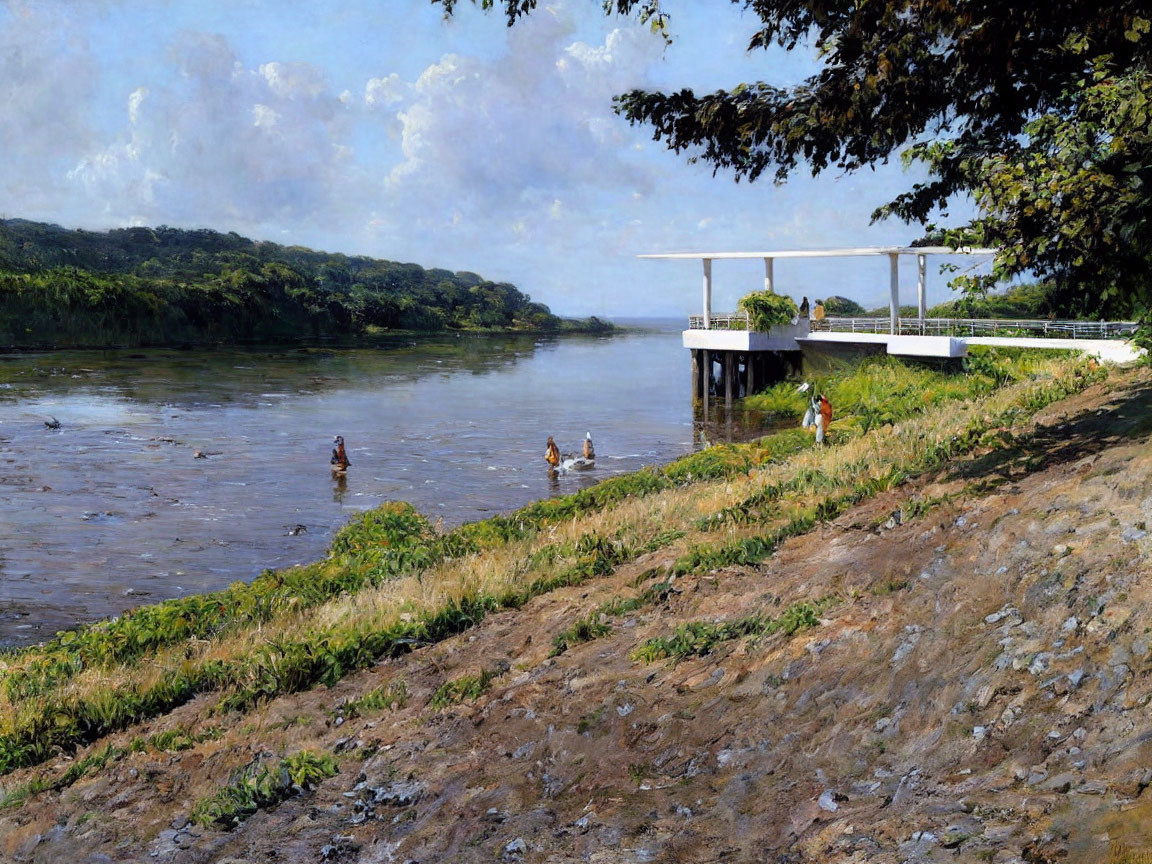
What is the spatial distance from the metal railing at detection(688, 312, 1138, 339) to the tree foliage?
2006 cm

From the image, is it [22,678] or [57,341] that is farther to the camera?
[57,341]

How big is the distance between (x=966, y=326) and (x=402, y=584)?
100 feet

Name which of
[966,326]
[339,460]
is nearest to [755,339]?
[966,326]

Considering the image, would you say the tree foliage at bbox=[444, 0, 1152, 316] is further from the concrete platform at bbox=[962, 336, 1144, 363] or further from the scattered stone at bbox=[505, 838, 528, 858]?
the concrete platform at bbox=[962, 336, 1144, 363]

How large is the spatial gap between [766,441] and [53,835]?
18556 millimetres

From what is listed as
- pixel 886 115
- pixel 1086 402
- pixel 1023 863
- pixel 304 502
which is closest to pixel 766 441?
pixel 1086 402

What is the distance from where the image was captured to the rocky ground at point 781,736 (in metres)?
5.14

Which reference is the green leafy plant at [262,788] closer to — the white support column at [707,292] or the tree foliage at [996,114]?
the tree foliage at [996,114]

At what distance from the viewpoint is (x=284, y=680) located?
9125mm

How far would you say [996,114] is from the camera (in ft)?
42.5

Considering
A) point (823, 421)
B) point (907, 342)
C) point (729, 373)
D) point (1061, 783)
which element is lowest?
point (1061, 783)

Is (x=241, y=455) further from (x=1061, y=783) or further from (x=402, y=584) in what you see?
(x=1061, y=783)

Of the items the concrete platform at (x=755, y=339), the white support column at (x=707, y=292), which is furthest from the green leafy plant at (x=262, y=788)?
the white support column at (x=707, y=292)

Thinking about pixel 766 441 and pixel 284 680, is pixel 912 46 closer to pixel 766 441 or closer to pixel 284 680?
pixel 284 680
